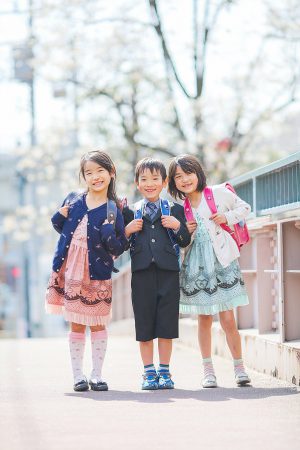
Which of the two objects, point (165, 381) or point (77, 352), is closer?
point (165, 381)

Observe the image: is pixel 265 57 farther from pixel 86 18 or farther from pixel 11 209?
pixel 11 209

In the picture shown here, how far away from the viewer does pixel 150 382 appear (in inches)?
305

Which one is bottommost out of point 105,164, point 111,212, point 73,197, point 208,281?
point 208,281

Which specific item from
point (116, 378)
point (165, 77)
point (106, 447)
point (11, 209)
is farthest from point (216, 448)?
point (11, 209)

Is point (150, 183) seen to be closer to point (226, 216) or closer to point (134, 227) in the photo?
point (134, 227)

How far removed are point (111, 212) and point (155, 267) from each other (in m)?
0.49

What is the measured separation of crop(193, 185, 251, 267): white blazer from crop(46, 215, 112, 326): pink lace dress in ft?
2.63

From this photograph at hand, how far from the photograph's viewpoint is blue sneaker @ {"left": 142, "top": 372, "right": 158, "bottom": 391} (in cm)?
774

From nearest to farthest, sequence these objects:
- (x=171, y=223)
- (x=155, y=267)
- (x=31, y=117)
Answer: (x=171, y=223) → (x=155, y=267) → (x=31, y=117)

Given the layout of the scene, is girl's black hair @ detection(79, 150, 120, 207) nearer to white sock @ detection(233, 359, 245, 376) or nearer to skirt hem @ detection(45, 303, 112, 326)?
skirt hem @ detection(45, 303, 112, 326)

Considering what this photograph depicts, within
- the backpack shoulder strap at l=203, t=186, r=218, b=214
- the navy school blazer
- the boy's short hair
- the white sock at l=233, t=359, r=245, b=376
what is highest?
the boy's short hair

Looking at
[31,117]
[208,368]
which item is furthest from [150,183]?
[31,117]

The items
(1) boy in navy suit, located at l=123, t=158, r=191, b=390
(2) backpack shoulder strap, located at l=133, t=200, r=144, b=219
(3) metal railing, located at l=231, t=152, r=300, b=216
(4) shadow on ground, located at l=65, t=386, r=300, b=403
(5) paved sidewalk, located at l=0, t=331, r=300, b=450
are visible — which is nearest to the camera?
(5) paved sidewalk, located at l=0, t=331, r=300, b=450

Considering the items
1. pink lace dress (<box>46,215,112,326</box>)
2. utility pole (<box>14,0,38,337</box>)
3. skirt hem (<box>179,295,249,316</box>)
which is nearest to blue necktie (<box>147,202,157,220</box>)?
pink lace dress (<box>46,215,112,326</box>)
